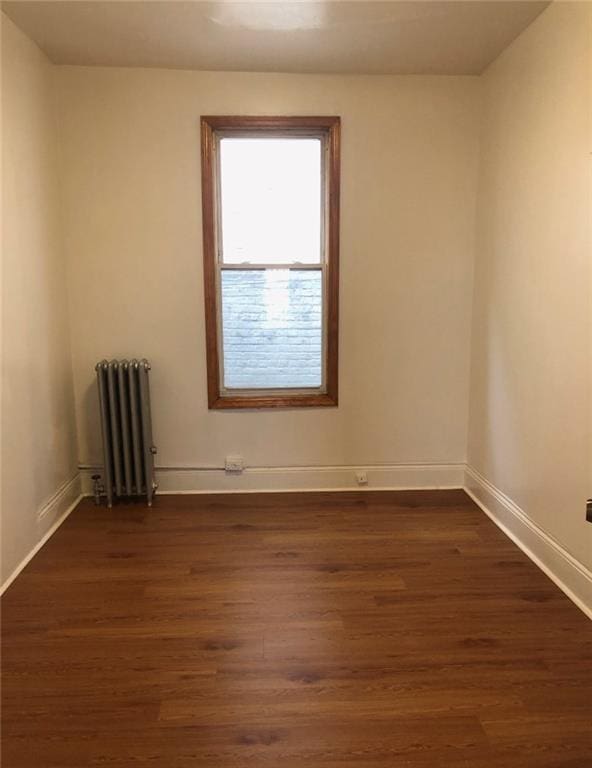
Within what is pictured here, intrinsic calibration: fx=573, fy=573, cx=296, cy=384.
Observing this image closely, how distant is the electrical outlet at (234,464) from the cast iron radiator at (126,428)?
477 mm

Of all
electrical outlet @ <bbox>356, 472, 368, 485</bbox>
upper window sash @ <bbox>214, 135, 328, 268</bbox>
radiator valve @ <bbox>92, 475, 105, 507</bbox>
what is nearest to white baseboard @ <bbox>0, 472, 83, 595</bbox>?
radiator valve @ <bbox>92, 475, 105, 507</bbox>

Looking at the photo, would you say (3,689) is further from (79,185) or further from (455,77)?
(455,77)

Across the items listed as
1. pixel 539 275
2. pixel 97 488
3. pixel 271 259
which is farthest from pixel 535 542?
pixel 97 488

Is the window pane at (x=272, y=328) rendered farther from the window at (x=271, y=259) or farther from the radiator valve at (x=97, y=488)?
the radiator valve at (x=97, y=488)

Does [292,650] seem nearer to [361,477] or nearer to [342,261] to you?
[361,477]

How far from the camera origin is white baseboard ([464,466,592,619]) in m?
2.46

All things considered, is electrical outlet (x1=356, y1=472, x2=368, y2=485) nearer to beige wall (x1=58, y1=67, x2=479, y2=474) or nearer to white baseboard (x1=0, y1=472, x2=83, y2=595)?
beige wall (x1=58, y1=67, x2=479, y2=474)

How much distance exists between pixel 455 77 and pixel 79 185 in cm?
235

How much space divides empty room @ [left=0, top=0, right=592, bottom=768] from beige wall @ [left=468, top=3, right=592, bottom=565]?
19 millimetres

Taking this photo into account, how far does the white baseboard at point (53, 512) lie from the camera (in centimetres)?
284

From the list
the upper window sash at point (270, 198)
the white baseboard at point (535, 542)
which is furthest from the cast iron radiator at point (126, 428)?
the white baseboard at point (535, 542)

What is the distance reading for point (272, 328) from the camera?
367 cm

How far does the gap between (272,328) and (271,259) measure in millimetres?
432

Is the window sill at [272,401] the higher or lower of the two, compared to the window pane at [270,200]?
lower
